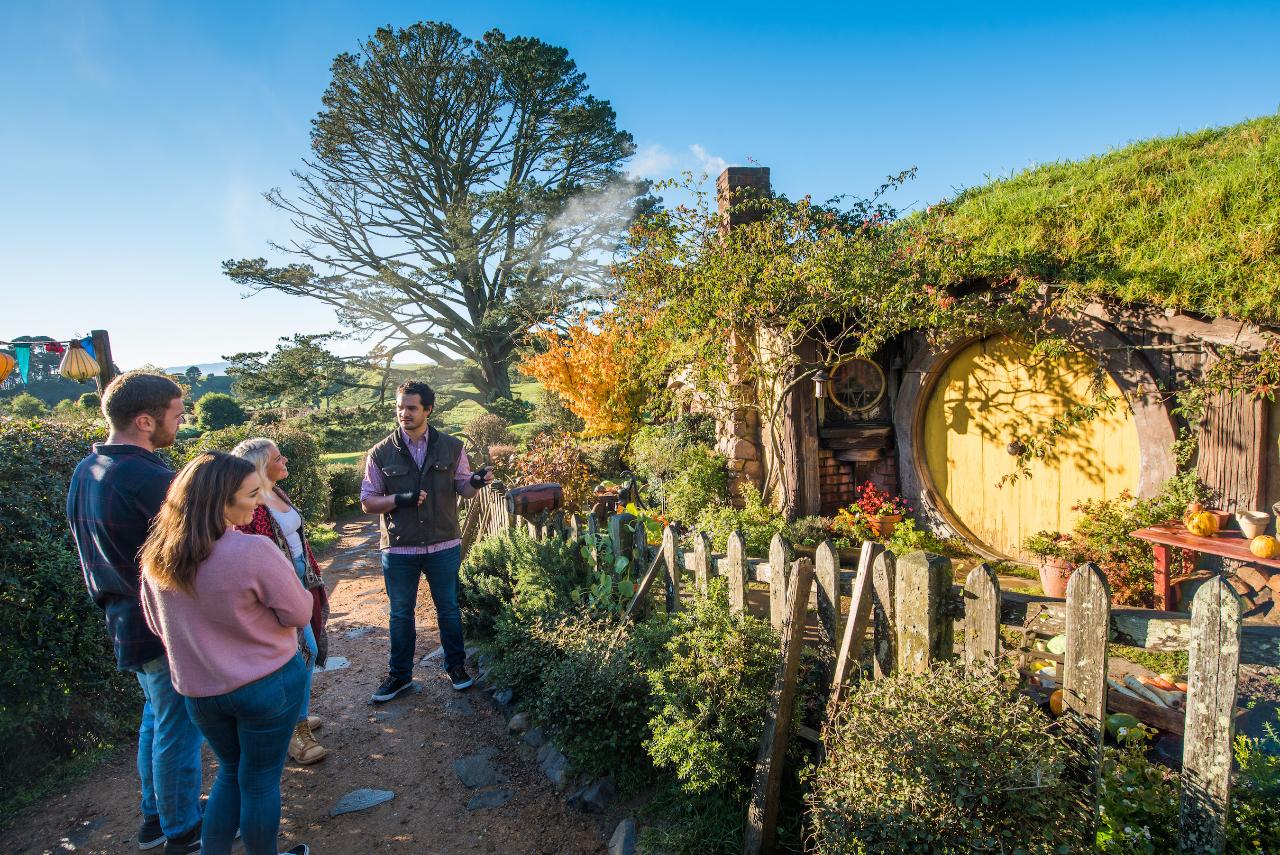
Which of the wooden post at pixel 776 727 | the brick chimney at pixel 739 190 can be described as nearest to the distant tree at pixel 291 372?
the brick chimney at pixel 739 190

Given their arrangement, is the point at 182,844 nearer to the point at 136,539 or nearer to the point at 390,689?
the point at 136,539

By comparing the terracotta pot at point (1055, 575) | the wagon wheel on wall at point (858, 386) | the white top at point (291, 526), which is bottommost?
the terracotta pot at point (1055, 575)

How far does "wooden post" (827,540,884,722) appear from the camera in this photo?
2473 mm

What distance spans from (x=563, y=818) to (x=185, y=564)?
206 centimetres

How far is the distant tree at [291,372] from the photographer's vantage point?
56.6 feet

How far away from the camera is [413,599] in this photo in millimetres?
4098

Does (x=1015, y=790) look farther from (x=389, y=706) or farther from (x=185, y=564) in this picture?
(x=389, y=706)

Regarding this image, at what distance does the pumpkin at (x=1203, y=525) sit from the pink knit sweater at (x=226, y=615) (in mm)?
5781

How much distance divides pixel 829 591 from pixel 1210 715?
3.95 feet

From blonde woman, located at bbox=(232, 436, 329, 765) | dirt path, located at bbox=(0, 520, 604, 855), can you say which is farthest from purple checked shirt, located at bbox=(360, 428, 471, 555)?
dirt path, located at bbox=(0, 520, 604, 855)

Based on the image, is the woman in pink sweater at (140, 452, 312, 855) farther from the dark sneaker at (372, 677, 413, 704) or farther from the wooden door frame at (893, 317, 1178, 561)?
the wooden door frame at (893, 317, 1178, 561)

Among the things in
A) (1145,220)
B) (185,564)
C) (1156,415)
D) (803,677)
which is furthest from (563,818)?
(1145,220)

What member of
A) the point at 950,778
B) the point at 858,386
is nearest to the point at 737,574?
the point at 950,778

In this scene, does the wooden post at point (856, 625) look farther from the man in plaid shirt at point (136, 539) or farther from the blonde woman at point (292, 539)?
the man in plaid shirt at point (136, 539)
